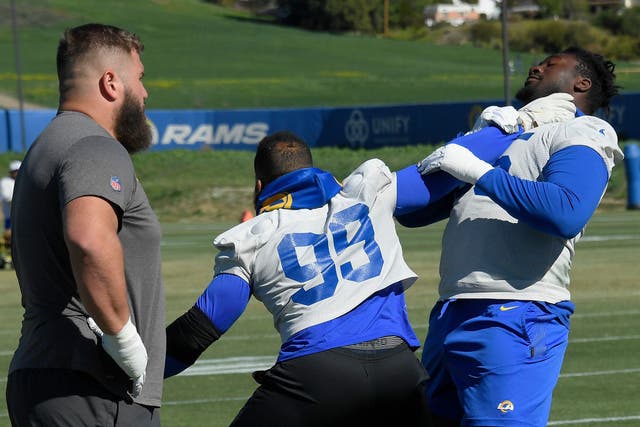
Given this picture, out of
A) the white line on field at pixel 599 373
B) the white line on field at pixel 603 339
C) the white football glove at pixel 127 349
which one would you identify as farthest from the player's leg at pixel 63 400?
the white line on field at pixel 603 339

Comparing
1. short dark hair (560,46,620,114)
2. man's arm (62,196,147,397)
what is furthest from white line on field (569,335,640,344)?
man's arm (62,196,147,397)

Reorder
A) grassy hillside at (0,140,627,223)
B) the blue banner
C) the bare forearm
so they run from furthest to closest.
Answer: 1. the blue banner
2. grassy hillside at (0,140,627,223)
3. the bare forearm

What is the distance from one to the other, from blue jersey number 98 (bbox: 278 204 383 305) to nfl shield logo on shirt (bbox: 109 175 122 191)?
69 centimetres

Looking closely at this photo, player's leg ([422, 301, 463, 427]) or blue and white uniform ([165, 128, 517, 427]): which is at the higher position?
blue and white uniform ([165, 128, 517, 427])

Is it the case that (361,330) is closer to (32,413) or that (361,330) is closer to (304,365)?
(304,365)

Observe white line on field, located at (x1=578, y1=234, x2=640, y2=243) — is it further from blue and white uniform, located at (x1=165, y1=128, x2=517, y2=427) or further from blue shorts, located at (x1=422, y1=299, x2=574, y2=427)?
blue and white uniform, located at (x1=165, y1=128, x2=517, y2=427)

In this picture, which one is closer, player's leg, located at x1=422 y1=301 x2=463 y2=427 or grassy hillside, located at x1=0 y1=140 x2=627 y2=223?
player's leg, located at x1=422 y1=301 x2=463 y2=427

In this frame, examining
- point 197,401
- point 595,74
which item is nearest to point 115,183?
point 595,74

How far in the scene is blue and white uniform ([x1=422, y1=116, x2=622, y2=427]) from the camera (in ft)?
15.3

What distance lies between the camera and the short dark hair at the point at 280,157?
450cm

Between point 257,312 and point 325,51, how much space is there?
265 ft

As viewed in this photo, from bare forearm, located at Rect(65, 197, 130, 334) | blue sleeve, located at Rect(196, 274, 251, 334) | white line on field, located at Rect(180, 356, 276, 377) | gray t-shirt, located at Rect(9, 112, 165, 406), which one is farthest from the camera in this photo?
white line on field, located at Rect(180, 356, 276, 377)

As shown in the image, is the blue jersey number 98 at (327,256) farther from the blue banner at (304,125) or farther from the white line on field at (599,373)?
the blue banner at (304,125)

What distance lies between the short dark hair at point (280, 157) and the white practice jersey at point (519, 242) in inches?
27.8
